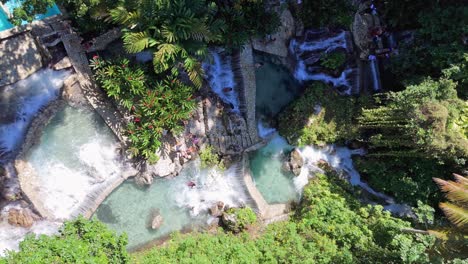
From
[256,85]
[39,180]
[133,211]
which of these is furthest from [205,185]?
[39,180]

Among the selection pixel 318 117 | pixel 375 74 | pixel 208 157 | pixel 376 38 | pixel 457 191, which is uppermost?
pixel 376 38

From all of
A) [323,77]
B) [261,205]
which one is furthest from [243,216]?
[323,77]

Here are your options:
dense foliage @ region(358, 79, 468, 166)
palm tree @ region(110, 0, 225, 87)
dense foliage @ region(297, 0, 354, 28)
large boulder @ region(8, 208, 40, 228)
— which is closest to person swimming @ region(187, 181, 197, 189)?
palm tree @ region(110, 0, 225, 87)

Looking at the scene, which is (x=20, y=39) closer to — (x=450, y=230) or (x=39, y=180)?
(x=39, y=180)

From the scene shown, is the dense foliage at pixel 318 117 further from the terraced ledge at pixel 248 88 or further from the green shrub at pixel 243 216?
the green shrub at pixel 243 216

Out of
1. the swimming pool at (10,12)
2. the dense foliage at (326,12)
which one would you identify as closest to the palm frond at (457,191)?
the dense foliage at (326,12)

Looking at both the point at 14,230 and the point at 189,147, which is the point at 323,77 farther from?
the point at 14,230
